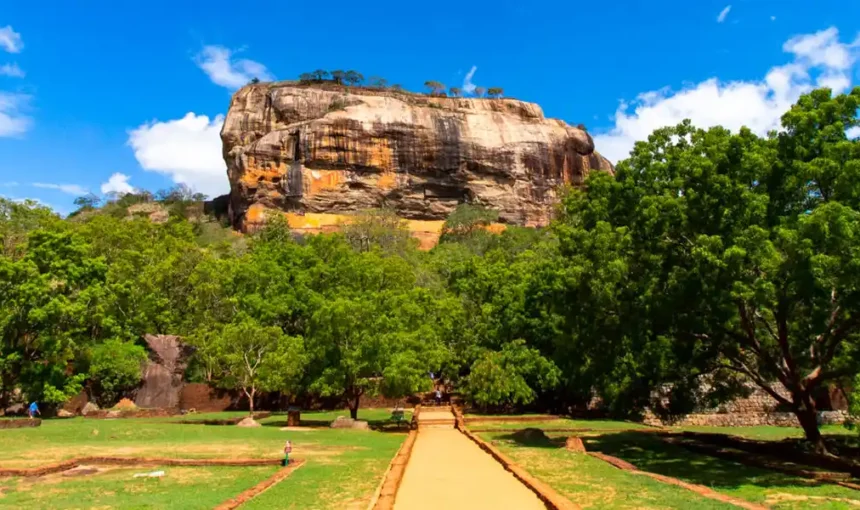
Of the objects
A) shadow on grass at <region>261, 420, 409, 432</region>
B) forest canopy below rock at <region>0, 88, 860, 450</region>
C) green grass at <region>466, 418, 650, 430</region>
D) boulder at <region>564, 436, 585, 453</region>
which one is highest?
forest canopy below rock at <region>0, 88, 860, 450</region>

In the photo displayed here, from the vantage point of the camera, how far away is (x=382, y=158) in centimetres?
7681

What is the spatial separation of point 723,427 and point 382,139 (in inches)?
2251

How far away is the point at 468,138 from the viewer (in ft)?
260

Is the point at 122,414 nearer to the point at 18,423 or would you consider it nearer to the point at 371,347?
the point at 18,423

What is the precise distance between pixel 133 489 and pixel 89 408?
22400 millimetres

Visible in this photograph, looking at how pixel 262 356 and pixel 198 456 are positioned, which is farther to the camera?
pixel 262 356

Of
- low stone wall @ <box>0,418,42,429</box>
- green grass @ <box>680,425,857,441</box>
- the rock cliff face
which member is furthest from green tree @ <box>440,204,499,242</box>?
low stone wall @ <box>0,418,42,429</box>

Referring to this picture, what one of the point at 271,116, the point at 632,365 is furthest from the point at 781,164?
the point at 271,116

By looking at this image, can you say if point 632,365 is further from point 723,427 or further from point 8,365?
point 8,365

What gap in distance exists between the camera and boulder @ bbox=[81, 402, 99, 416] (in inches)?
1113

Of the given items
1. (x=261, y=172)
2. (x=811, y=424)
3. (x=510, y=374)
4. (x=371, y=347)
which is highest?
(x=261, y=172)

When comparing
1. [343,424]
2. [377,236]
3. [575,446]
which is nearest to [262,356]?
[343,424]

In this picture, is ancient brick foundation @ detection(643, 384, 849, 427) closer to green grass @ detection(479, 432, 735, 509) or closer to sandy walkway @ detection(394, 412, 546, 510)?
green grass @ detection(479, 432, 735, 509)

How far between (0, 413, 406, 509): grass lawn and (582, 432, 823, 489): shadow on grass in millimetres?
6204
